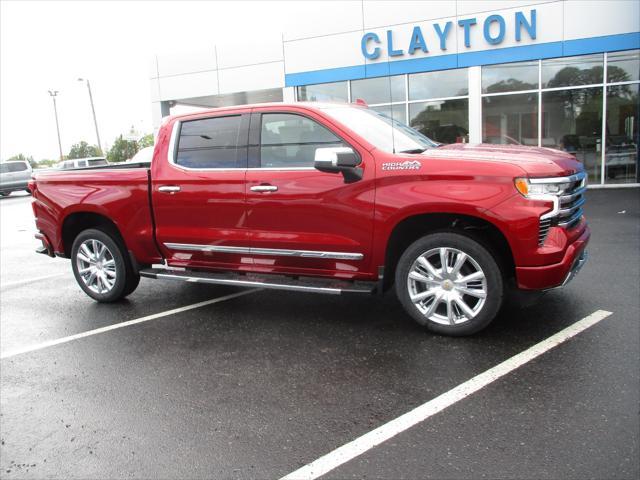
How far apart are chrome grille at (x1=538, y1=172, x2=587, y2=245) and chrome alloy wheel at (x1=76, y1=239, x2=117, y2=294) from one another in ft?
14.0

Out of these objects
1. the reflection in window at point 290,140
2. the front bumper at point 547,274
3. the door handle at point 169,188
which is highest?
the reflection in window at point 290,140

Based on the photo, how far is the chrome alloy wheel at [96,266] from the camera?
6.05 metres

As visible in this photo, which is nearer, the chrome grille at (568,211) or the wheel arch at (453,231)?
the chrome grille at (568,211)

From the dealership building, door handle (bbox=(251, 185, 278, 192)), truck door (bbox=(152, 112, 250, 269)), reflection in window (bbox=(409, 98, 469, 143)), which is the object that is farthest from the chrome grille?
reflection in window (bbox=(409, 98, 469, 143))

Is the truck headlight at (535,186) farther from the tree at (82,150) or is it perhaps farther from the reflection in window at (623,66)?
the tree at (82,150)

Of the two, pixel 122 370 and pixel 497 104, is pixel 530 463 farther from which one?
pixel 497 104

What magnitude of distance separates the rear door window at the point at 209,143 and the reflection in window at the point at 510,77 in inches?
496

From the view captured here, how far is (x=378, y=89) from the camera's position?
17781 millimetres

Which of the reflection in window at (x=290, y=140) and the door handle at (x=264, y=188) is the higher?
the reflection in window at (x=290, y=140)

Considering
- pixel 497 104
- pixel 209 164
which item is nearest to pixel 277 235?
pixel 209 164

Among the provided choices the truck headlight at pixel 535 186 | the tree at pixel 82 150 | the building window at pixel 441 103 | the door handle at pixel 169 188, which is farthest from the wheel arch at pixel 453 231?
the tree at pixel 82 150

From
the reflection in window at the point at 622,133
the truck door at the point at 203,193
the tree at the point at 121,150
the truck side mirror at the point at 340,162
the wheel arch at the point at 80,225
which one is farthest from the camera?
the tree at the point at 121,150

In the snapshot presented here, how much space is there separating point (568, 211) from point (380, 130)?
1.73m

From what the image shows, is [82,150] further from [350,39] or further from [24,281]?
[24,281]
